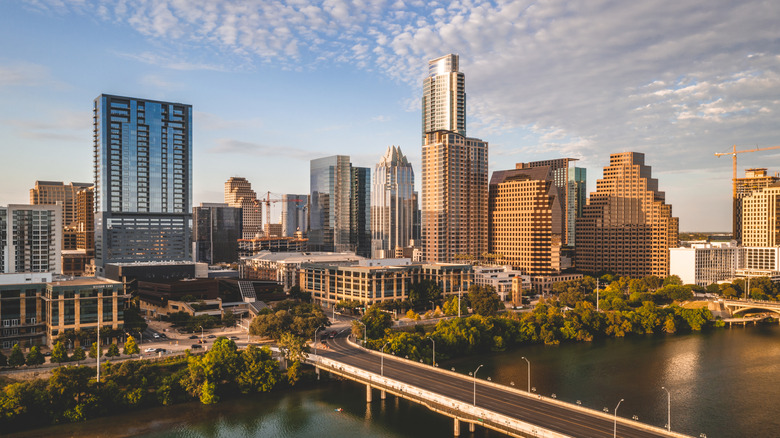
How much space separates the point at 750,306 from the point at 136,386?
147m

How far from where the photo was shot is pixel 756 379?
290ft

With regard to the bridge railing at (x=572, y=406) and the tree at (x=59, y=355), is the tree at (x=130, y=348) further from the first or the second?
the bridge railing at (x=572, y=406)

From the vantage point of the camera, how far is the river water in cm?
6650

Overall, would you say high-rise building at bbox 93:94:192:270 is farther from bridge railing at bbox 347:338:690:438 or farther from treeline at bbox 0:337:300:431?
bridge railing at bbox 347:338:690:438


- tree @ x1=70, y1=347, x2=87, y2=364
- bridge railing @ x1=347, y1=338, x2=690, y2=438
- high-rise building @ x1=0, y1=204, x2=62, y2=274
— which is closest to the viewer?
bridge railing @ x1=347, y1=338, x2=690, y2=438

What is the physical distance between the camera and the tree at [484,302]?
440ft

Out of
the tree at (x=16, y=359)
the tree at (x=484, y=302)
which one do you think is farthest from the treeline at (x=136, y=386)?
the tree at (x=484, y=302)

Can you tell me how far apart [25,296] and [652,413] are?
103m

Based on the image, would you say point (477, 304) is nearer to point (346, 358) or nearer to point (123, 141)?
point (346, 358)

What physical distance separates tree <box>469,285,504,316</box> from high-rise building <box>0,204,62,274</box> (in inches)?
5289

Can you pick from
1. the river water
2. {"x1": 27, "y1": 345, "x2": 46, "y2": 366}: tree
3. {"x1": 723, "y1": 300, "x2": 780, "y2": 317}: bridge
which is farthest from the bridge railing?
{"x1": 723, "y1": 300, "x2": 780, "y2": 317}: bridge

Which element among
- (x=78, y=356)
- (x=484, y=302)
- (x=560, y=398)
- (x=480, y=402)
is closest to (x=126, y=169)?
(x=78, y=356)

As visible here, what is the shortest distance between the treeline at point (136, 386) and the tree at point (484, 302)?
203 feet

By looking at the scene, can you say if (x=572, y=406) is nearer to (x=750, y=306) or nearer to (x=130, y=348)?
(x=130, y=348)
